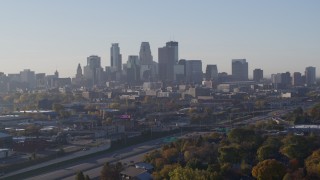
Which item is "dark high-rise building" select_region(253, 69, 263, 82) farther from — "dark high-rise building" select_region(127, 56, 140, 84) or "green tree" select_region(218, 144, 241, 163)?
"green tree" select_region(218, 144, 241, 163)

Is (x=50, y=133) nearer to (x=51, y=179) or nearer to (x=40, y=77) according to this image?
(x=51, y=179)

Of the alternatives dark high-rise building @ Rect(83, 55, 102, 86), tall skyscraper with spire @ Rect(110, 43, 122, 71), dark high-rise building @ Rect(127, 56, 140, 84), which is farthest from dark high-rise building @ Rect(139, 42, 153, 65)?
dark high-rise building @ Rect(127, 56, 140, 84)

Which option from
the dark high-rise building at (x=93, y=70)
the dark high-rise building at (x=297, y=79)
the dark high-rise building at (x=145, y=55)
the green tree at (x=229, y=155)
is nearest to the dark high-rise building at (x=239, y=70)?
the dark high-rise building at (x=297, y=79)

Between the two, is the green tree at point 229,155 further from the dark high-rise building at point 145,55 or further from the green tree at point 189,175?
the dark high-rise building at point 145,55

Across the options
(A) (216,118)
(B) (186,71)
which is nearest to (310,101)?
(A) (216,118)

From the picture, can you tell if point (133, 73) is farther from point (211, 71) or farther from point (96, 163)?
point (96, 163)

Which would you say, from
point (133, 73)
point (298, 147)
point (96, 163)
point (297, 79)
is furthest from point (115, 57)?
point (298, 147)

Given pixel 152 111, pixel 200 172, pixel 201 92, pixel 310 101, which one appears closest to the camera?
pixel 200 172
